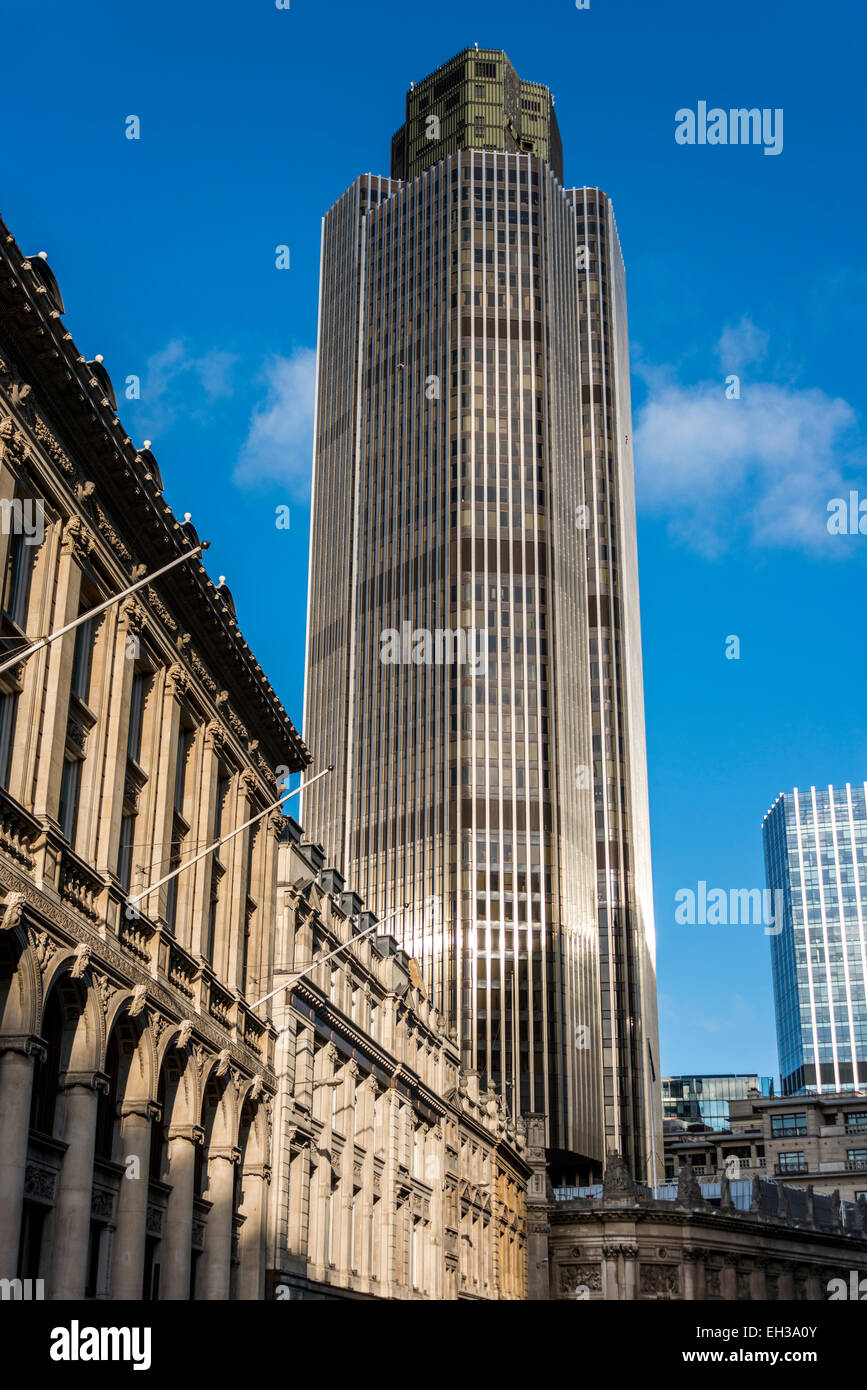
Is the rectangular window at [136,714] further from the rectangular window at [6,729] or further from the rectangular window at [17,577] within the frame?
the rectangular window at [6,729]

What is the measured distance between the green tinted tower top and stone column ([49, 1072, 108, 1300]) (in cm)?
16315

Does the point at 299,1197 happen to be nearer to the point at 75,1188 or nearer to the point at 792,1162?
the point at 75,1188

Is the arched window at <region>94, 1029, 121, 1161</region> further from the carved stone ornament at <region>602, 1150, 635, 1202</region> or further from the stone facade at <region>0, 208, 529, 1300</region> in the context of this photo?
the carved stone ornament at <region>602, 1150, 635, 1202</region>

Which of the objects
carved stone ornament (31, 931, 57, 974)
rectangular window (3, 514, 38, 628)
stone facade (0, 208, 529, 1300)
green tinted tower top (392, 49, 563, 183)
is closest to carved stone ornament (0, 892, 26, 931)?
stone facade (0, 208, 529, 1300)

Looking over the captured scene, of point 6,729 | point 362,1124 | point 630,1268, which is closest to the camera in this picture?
point 6,729

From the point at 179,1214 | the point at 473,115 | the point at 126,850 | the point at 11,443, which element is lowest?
the point at 179,1214

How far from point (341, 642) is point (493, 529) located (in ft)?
67.3

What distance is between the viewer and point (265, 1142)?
4828cm

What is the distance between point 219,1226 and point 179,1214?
3.59 meters

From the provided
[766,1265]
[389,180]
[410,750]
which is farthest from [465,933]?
[389,180]

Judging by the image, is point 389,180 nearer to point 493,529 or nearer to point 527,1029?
point 493,529

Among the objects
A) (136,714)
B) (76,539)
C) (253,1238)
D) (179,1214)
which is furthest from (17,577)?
(253,1238)

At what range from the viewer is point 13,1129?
29.8 m
